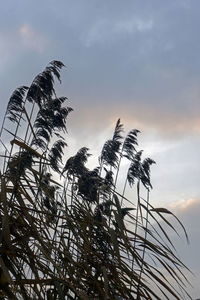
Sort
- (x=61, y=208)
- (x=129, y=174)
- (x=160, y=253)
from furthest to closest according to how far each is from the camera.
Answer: (x=129, y=174) < (x=61, y=208) < (x=160, y=253)

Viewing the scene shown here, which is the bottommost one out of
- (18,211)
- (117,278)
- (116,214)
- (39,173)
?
(117,278)

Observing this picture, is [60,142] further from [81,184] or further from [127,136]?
[81,184]

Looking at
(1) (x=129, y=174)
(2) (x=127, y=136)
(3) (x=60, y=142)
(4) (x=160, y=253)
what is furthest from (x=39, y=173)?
(2) (x=127, y=136)

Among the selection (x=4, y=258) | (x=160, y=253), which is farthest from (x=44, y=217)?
(x=160, y=253)

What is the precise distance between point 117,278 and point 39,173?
577 millimetres

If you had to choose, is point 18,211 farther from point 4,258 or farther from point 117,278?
point 117,278

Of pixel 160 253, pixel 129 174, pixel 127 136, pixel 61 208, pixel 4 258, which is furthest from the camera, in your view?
pixel 127 136

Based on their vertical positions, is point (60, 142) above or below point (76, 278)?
above

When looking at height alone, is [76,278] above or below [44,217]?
below

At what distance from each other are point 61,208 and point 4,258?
0.38 metres

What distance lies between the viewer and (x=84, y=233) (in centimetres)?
195

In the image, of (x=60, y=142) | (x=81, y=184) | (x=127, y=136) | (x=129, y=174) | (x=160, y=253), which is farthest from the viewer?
(x=127, y=136)

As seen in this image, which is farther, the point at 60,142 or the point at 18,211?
the point at 60,142

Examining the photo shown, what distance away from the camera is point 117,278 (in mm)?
1935
